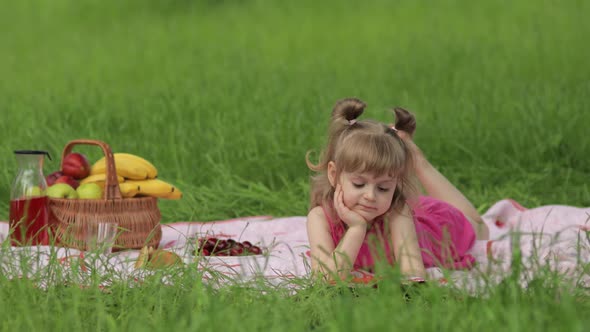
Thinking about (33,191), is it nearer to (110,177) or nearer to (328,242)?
(110,177)

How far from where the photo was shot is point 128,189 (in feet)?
13.8

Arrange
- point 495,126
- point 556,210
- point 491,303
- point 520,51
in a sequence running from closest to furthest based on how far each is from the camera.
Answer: point 491,303, point 556,210, point 495,126, point 520,51

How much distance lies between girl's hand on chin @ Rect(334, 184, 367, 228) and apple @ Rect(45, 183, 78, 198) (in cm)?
140

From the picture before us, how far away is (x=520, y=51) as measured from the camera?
7922 mm

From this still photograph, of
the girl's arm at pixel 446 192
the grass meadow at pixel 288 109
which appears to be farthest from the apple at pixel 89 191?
the girl's arm at pixel 446 192

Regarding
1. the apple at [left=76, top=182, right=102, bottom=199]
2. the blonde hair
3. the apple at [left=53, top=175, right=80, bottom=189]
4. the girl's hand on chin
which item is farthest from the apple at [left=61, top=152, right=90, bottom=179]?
the girl's hand on chin

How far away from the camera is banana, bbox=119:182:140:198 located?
4207 mm

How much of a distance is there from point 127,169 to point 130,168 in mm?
16

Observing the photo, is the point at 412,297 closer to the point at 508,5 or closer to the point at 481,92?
the point at 481,92

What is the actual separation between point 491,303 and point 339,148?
1.29 meters

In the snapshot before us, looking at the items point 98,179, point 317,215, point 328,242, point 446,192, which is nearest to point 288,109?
point 446,192

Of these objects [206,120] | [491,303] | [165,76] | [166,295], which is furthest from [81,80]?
[491,303]

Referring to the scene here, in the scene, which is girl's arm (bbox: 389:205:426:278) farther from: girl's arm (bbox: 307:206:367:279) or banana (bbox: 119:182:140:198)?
banana (bbox: 119:182:140:198)

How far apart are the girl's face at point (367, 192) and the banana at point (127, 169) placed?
1.30m
